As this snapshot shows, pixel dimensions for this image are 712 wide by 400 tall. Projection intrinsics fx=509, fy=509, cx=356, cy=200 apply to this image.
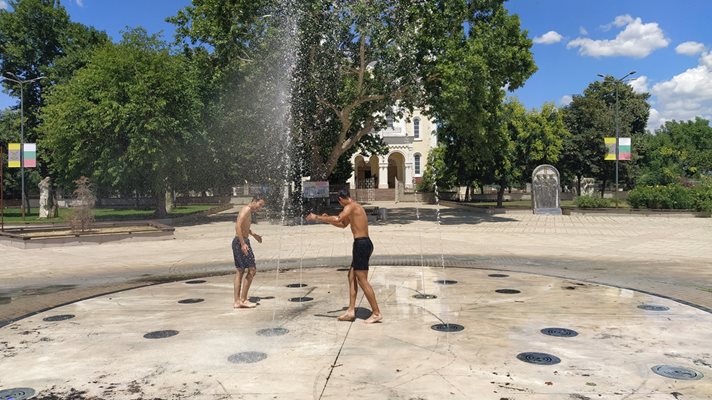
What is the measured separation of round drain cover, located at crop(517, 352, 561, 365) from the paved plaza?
21 millimetres

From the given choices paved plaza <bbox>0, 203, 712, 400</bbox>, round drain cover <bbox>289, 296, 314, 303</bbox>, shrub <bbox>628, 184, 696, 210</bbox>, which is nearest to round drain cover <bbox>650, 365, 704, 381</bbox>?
paved plaza <bbox>0, 203, 712, 400</bbox>

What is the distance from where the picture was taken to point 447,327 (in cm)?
662

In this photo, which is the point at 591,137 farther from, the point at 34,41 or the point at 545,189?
the point at 34,41

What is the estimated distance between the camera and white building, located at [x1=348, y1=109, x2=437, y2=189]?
205 feet

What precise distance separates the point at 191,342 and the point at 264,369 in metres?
1.47

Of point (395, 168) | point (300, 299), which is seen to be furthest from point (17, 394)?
point (395, 168)

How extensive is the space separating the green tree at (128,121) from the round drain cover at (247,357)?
2301cm

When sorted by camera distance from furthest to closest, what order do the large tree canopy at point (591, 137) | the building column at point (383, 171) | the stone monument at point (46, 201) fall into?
the building column at point (383, 171) < the large tree canopy at point (591, 137) < the stone monument at point (46, 201)

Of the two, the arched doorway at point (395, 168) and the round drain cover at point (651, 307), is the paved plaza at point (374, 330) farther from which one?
the arched doorway at point (395, 168)

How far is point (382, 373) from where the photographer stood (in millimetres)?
5012

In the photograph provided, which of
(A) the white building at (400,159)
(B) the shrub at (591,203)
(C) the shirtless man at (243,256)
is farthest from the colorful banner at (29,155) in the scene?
(A) the white building at (400,159)

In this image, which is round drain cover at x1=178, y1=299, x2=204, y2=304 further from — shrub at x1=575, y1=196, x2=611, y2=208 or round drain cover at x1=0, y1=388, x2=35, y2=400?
shrub at x1=575, y1=196, x2=611, y2=208

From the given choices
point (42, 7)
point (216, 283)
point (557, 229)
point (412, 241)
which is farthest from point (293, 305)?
point (42, 7)

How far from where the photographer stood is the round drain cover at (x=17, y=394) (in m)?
4.55
